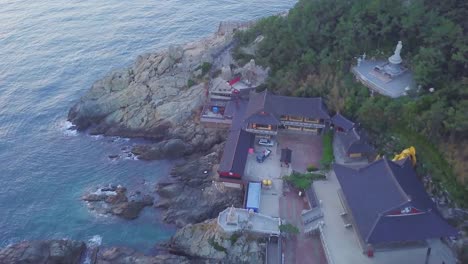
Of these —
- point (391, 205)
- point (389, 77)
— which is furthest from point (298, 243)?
point (389, 77)

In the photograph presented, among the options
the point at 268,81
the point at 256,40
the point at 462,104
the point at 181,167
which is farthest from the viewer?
the point at 256,40

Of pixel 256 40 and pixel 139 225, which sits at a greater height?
pixel 256 40

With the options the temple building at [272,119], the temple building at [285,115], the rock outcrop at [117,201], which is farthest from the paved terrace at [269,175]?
the rock outcrop at [117,201]

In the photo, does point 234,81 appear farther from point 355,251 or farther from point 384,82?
point 355,251

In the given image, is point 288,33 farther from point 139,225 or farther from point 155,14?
point 155,14

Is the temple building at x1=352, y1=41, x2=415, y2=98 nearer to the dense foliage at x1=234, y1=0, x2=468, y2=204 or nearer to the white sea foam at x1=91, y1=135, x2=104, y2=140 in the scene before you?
the dense foliage at x1=234, y1=0, x2=468, y2=204

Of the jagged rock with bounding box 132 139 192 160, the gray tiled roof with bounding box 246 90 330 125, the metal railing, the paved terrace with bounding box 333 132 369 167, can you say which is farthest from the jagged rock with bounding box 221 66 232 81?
the paved terrace with bounding box 333 132 369 167

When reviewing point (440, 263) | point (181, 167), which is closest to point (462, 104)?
point (440, 263)
